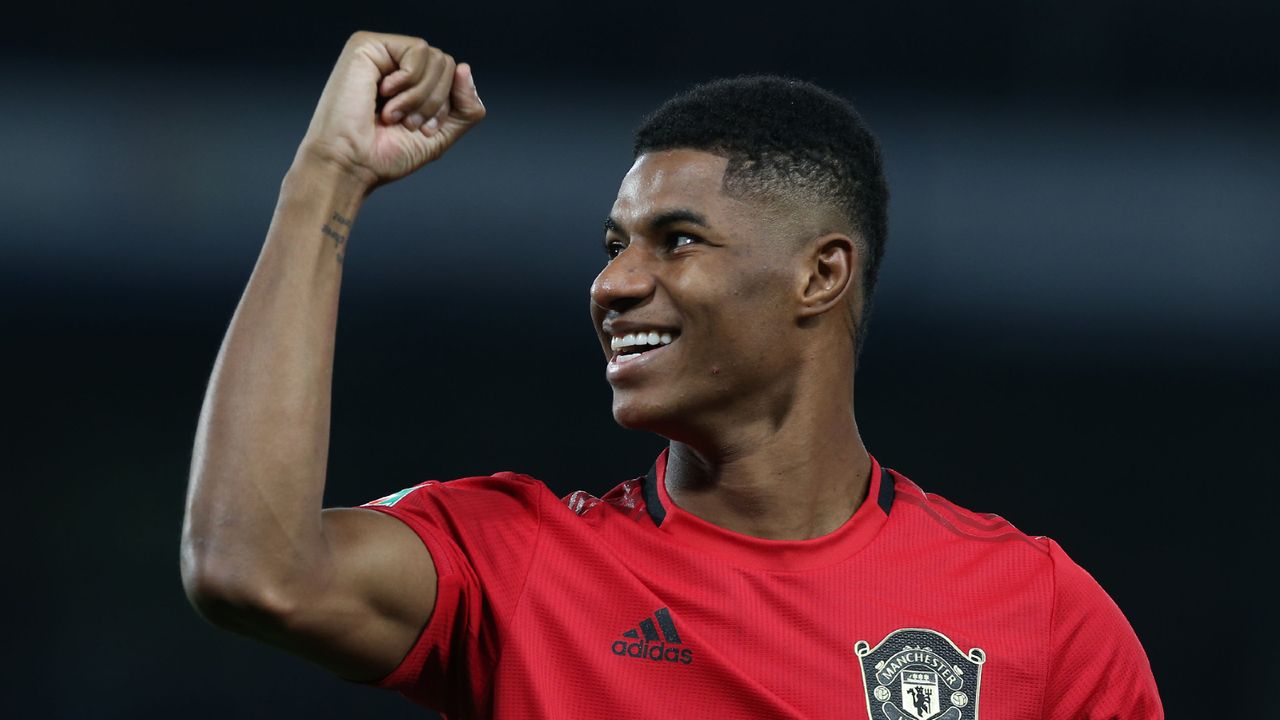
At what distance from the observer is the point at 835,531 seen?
6.84 feet

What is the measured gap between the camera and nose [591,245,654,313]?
2021 millimetres

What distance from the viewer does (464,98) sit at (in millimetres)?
1850

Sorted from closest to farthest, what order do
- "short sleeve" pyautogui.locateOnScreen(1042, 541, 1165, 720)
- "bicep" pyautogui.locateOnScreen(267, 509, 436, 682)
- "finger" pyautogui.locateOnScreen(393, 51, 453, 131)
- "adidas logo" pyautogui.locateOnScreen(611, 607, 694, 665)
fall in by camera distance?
"bicep" pyautogui.locateOnScreen(267, 509, 436, 682) → "finger" pyautogui.locateOnScreen(393, 51, 453, 131) → "adidas logo" pyautogui.locateOnScreen(611, 607, 694, 665) → "short sleeve" pyautogui.locateOnScreen(1042, 541, 1165, 720)

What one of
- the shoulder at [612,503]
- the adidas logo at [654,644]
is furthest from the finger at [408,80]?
the adidas logo at [654,644]

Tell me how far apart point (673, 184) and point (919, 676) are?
748 millimetres

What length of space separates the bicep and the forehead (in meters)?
0.57

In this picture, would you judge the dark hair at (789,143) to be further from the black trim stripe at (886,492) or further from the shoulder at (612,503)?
the shoulder at (612,503)

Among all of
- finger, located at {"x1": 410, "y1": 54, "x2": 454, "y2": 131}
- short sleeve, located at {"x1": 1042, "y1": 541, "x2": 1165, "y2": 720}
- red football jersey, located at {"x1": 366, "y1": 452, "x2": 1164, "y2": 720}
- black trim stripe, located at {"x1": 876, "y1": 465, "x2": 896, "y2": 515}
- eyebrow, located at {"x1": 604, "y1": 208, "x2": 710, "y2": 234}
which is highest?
finger, located at {"x1": 410, "y1": 54, "x2": 454, "y2": 131}

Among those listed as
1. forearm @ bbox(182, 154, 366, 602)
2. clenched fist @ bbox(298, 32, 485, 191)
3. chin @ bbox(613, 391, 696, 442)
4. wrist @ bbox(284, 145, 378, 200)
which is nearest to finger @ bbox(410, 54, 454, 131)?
clenched fist @ bbox(298, 32, 485, 191)

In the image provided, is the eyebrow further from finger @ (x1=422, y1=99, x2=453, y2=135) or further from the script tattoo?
the script tattoo

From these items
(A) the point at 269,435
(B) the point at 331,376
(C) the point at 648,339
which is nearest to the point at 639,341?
(C) the point at 648,339

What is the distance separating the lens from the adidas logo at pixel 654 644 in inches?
74.2

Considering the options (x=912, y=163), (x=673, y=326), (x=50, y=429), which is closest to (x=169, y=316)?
(x=50, y=429)

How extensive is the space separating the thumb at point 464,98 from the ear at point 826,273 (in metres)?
0.53
